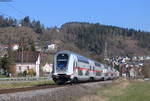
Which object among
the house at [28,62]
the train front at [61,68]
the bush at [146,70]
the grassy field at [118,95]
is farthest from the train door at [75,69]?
the bush at [146,70]

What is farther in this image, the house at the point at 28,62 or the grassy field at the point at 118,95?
the house at the point at 28,62

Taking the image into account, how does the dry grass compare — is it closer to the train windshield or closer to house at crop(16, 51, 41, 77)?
the train windshield

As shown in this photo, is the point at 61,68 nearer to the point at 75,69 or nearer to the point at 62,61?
the point at 62,61

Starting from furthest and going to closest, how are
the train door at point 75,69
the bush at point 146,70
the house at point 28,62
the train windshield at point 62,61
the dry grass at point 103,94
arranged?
the bush at point 146,70 < the house at point 28,62 < the train door at point 75,69 < the train windshield at point 62,61 < the dry grass at point 103,94

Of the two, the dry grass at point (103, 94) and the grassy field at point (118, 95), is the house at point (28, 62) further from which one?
the grassy field at point (118, 95)

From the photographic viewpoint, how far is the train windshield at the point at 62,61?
3806 cm

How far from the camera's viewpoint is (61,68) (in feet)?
125

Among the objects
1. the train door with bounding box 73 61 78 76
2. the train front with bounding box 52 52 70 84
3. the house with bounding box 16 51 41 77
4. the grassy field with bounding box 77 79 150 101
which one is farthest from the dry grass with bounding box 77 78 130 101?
the house with bounding box 16 51 41 77

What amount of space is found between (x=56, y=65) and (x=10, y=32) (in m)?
158

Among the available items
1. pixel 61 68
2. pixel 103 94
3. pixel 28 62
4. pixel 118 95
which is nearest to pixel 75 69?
pixel 61 68

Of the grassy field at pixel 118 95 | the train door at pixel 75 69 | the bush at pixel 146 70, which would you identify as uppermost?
the bush at pixel 146 70

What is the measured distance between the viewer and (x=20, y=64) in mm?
100438

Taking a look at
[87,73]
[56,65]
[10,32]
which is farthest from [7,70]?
[10,32]

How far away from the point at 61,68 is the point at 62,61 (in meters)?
0.82
